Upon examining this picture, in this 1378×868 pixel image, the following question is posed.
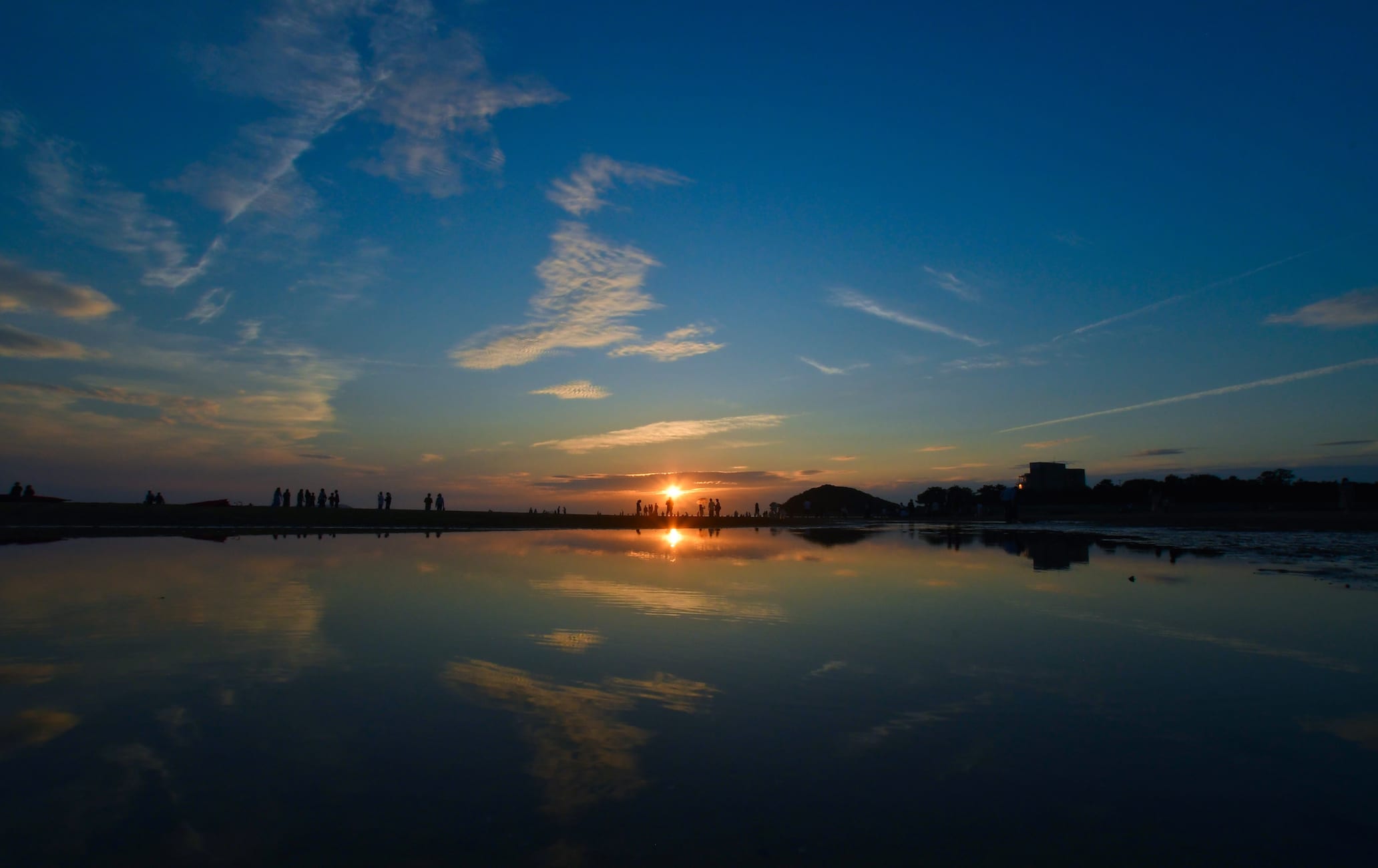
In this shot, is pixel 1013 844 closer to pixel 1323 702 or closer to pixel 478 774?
pixel 478 774

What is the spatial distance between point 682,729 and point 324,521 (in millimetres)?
46597

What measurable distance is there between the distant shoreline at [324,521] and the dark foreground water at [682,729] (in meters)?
25.6

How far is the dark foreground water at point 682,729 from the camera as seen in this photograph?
5.18 meters

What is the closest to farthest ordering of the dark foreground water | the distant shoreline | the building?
the dark foreground water
the distant shoreline
the building

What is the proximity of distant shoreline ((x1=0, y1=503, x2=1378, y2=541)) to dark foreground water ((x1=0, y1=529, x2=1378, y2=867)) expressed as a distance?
84.1 ft

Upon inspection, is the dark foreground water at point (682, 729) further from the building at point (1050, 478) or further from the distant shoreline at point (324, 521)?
the building at point (1050, 478)

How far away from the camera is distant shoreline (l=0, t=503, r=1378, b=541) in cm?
3800

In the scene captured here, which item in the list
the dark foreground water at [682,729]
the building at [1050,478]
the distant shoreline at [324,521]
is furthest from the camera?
the building at [1050,478]

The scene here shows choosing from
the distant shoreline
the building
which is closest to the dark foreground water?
the distant shoreline

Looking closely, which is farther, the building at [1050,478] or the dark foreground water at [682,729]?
the building at [1050,478]

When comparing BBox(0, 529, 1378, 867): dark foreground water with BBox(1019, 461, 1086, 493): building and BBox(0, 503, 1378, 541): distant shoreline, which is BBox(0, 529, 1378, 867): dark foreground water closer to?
BBox(0, 503, 1378, 541): distant shoreline

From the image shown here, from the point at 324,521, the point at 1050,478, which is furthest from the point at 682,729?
the point at 1050,478

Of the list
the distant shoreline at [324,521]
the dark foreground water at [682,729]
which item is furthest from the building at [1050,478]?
the dark foreground water at [682,729]

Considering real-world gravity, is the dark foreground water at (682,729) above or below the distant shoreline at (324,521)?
below
